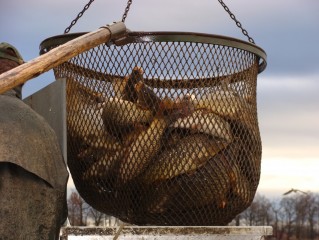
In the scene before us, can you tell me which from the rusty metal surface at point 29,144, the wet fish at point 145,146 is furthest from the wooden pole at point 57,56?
the wet fish at point 145,146

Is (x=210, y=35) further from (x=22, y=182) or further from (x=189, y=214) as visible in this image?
(x=22, y=182)

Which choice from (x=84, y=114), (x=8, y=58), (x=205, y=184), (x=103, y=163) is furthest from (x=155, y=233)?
(x=8, y=58)

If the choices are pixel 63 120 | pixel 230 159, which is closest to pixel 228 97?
pixel 230 159

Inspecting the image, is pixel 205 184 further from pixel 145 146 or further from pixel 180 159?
pixel 145 146

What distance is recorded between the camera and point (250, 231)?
A: 4.91 meters

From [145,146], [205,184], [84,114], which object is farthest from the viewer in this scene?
[84,114]

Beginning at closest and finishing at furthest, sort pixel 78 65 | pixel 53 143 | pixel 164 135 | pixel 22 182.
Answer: pixel 22 182 < pixel 53 143 < pixel 164 135 < pixel 78 65

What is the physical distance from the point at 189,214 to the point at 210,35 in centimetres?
117

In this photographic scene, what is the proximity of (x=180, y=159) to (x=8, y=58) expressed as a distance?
1.22 metres

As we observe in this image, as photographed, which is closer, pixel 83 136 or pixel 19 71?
pixel 19 71

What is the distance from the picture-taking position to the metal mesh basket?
4.63 metres

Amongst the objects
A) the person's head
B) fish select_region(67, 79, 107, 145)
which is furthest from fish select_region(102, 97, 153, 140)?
the person's head

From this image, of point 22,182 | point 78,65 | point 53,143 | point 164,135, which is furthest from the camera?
point 78,65

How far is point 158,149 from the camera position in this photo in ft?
15.2
